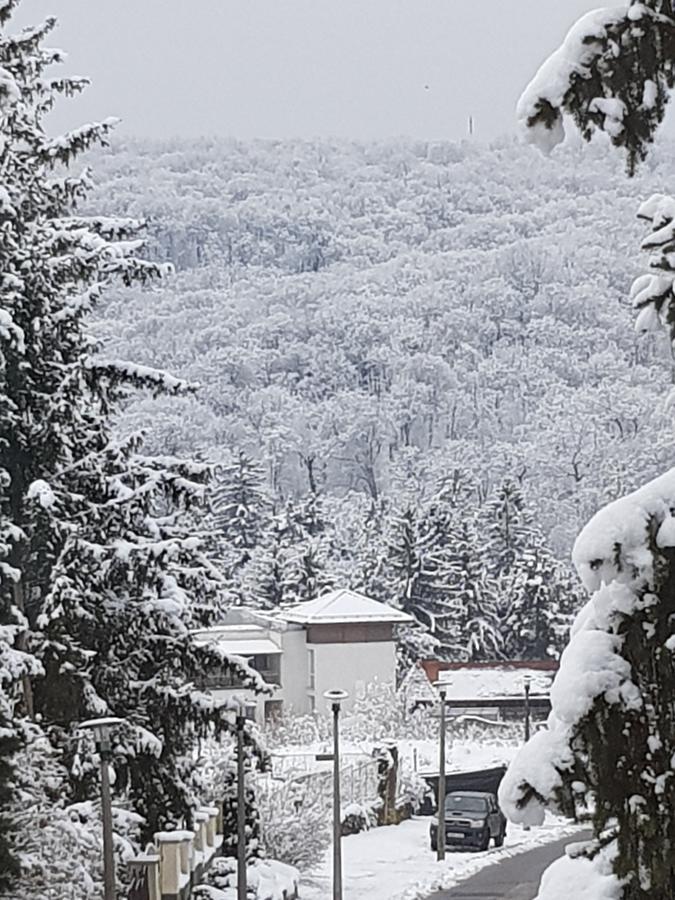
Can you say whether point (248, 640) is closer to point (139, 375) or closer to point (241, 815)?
point (241, 815)

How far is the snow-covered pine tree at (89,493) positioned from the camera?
21.2 m

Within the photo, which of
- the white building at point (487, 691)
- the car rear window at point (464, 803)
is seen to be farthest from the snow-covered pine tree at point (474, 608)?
the car rear window at point (464, 803)

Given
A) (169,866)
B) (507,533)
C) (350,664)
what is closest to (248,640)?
(350,664)

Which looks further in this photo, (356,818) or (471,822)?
(356,818)

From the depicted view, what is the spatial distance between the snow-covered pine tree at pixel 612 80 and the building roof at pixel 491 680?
4948cm

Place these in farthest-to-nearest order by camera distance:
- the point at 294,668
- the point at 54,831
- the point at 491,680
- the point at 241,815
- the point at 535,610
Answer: the point at 535,610 < the point at 294,668 < the point at 491,680 < the point at 241,815 < the point at 54,831

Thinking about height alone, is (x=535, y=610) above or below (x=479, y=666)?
above

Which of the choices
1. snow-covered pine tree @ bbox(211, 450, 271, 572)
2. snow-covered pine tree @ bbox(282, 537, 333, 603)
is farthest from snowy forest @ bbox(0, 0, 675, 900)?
snow-covered pine tree @ bbox(211, 450, 271, 572)

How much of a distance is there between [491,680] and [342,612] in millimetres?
6742

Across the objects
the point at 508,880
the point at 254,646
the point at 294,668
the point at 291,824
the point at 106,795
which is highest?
the point at 106,795

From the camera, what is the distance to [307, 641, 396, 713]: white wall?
61562 mm

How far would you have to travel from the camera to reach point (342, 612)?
6116 cm

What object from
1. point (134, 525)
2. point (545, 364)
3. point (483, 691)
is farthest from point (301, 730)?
point (545, 364)

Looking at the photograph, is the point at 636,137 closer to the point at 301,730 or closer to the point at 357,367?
the point at 301,730
